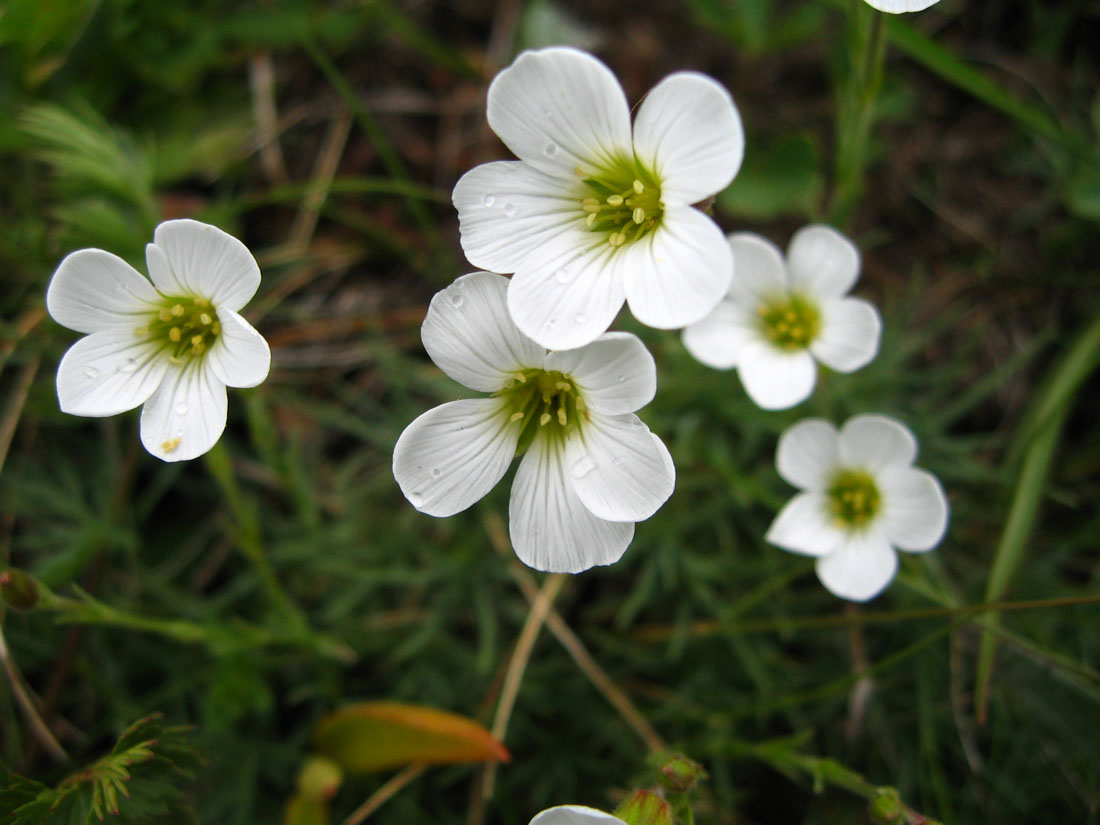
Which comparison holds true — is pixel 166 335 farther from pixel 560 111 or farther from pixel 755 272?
pixel 755 272

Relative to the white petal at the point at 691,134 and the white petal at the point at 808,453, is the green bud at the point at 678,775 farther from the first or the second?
the white petal at the point at 691,134

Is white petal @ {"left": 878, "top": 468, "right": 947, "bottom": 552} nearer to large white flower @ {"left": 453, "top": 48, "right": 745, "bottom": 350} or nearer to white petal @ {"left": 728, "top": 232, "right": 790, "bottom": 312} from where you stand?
white petal @ {"left": 728, "top": 232, "right": 790, "bottom": 312}

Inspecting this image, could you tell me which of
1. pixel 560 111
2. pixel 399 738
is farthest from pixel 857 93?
pixel 399 738

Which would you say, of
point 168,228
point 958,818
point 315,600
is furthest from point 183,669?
point 958,818

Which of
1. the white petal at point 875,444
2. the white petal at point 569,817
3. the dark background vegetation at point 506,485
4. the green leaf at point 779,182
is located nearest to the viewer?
the white petal at point 569,817

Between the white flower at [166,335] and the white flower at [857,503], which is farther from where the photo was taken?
the white flower at [857,503]

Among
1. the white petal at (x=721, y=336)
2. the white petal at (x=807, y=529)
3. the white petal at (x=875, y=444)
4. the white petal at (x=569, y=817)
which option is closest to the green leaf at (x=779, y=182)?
the white petal at (x=721, y=336)

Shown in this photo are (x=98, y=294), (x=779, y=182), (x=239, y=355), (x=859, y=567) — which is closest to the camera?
(x=239, y=355)
